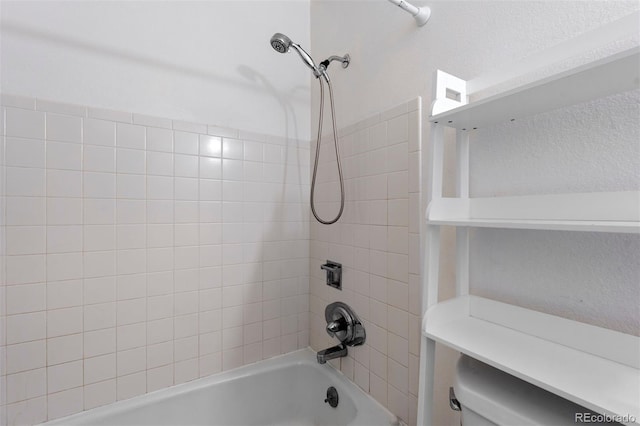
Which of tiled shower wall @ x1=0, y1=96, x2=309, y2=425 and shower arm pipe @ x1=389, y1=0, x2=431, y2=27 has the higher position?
shower arm pipe @ x1=389, y1=0, x2=431, y2=27

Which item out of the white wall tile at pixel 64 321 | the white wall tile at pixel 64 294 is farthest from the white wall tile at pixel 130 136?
the white wall tile at pixel 64 321

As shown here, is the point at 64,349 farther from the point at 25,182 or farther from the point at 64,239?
the point at 25,182

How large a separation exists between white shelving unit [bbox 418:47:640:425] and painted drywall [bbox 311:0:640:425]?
0.04m

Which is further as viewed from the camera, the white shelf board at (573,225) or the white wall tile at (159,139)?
the white wall tile at (159,139)

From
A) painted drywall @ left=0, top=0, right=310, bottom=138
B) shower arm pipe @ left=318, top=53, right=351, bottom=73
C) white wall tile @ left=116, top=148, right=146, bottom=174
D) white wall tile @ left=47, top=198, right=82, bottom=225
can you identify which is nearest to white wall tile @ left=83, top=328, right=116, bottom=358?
white wall tile @ left=47, top=198, right=82, bottom=225

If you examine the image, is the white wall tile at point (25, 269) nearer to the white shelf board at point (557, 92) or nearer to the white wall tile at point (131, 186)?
the white wall tile at point (131, 186)

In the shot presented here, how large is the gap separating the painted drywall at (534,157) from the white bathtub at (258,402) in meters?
0.34

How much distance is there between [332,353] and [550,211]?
101cm

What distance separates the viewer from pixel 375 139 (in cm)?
120

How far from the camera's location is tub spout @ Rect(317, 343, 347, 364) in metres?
1.27

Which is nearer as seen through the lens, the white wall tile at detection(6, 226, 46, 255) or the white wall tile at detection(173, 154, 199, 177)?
the white wall tile at detection(6, 226, 46, 255)

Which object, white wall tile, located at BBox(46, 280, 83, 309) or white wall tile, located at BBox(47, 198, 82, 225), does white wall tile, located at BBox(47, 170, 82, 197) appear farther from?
white wall tile, located at BBox(46, 280, 83, 309)

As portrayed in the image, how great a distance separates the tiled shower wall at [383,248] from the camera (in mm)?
1048

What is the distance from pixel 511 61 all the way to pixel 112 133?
1.41 metres
